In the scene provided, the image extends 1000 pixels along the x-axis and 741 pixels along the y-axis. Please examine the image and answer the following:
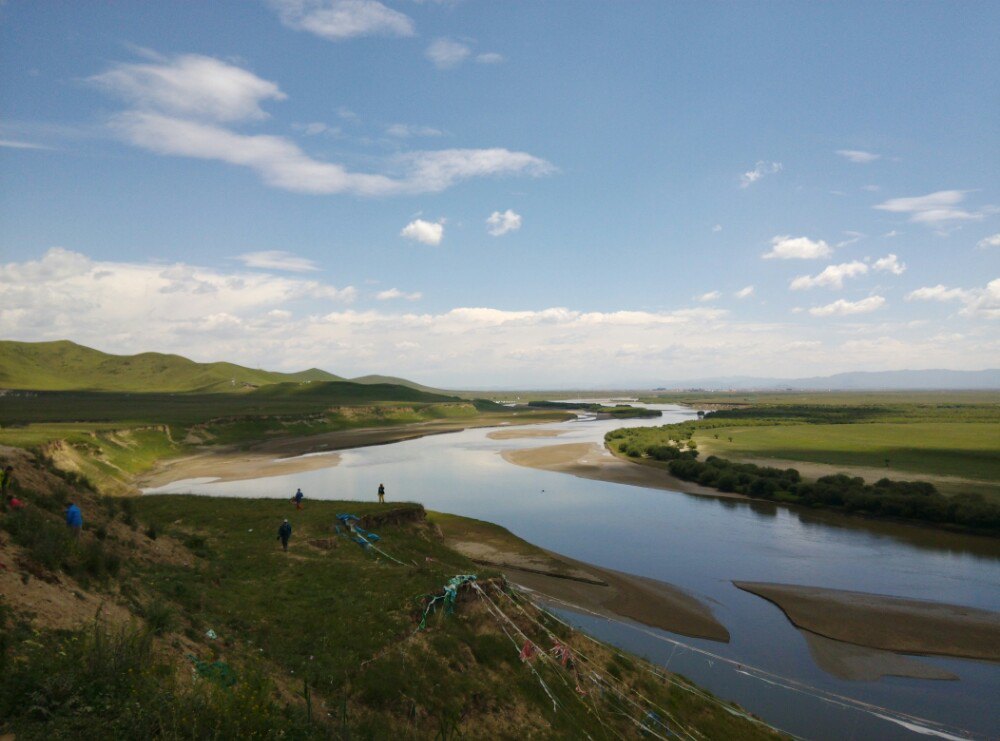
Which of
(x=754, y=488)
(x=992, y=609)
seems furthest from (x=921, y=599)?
(x=754, y=488)

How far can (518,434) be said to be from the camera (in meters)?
132

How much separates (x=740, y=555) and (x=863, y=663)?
1492 centimetres

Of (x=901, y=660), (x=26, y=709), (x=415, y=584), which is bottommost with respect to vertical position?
(x=901, y=660)

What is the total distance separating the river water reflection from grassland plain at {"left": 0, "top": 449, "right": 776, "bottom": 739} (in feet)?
16.3

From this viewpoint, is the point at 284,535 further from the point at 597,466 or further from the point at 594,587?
the point at 597,466

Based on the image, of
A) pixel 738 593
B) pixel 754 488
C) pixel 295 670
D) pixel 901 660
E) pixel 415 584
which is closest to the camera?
pixel 295 670

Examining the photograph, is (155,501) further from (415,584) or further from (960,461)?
(960,461)

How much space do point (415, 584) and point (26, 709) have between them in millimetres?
14518

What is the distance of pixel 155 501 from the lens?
35.9 m

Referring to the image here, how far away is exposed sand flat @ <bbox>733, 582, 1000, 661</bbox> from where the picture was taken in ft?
91.0

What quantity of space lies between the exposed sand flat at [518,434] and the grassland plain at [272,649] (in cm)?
9851

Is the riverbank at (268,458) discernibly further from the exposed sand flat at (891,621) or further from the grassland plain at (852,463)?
the exposed sand flat at (891,621)

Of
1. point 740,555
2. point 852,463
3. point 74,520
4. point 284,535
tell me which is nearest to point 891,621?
point 740,555

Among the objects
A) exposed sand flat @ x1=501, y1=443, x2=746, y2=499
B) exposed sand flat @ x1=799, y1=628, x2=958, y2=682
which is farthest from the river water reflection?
exposed sand flat @ x1=501, y1=443, x2=746, y2=499
